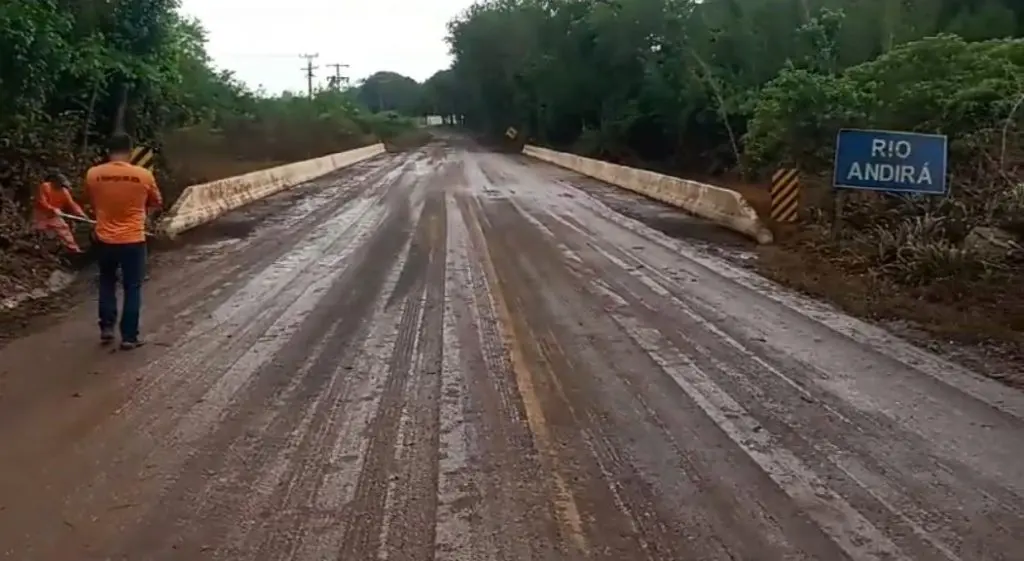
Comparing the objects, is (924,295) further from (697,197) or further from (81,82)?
(81,82)

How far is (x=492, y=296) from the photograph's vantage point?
37.9ft

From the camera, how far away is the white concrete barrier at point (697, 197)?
61.0ft

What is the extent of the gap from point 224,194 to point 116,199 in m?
14.0

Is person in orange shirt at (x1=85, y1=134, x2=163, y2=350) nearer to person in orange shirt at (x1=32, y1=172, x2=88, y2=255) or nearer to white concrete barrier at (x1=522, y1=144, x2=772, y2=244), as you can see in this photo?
person in orange shirt at (x1=32, y1=172, x2=88, y2=255)

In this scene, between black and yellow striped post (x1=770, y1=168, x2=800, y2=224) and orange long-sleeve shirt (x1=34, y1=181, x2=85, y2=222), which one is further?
black and yellow striped post (x1=770, y1=168, x2=800, y2=224)

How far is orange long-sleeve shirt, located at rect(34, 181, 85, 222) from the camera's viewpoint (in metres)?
13.7

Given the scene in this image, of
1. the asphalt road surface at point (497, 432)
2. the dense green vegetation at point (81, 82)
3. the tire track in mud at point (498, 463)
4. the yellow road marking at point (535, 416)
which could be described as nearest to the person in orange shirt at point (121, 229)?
the asphalt road surface at point (497, 432)

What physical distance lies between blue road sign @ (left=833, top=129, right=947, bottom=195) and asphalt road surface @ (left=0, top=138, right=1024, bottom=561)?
3.41 meters

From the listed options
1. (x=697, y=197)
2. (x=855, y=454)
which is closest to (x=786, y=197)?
(x=697, y=197)

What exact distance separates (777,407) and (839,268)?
24.7ft

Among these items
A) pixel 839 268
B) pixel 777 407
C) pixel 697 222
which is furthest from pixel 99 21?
pixel 777 407

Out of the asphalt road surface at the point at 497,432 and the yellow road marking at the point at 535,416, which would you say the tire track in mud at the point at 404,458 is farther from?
the yellow road marking at the point at 535,416

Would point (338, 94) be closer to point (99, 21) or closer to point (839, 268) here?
point (99, 21)

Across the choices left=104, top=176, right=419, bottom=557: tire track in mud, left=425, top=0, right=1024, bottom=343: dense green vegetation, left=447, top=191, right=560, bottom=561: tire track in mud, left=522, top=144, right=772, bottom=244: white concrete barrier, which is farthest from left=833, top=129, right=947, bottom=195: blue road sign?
left=104, top=176, right=419, bottom=557: tire track in mud
